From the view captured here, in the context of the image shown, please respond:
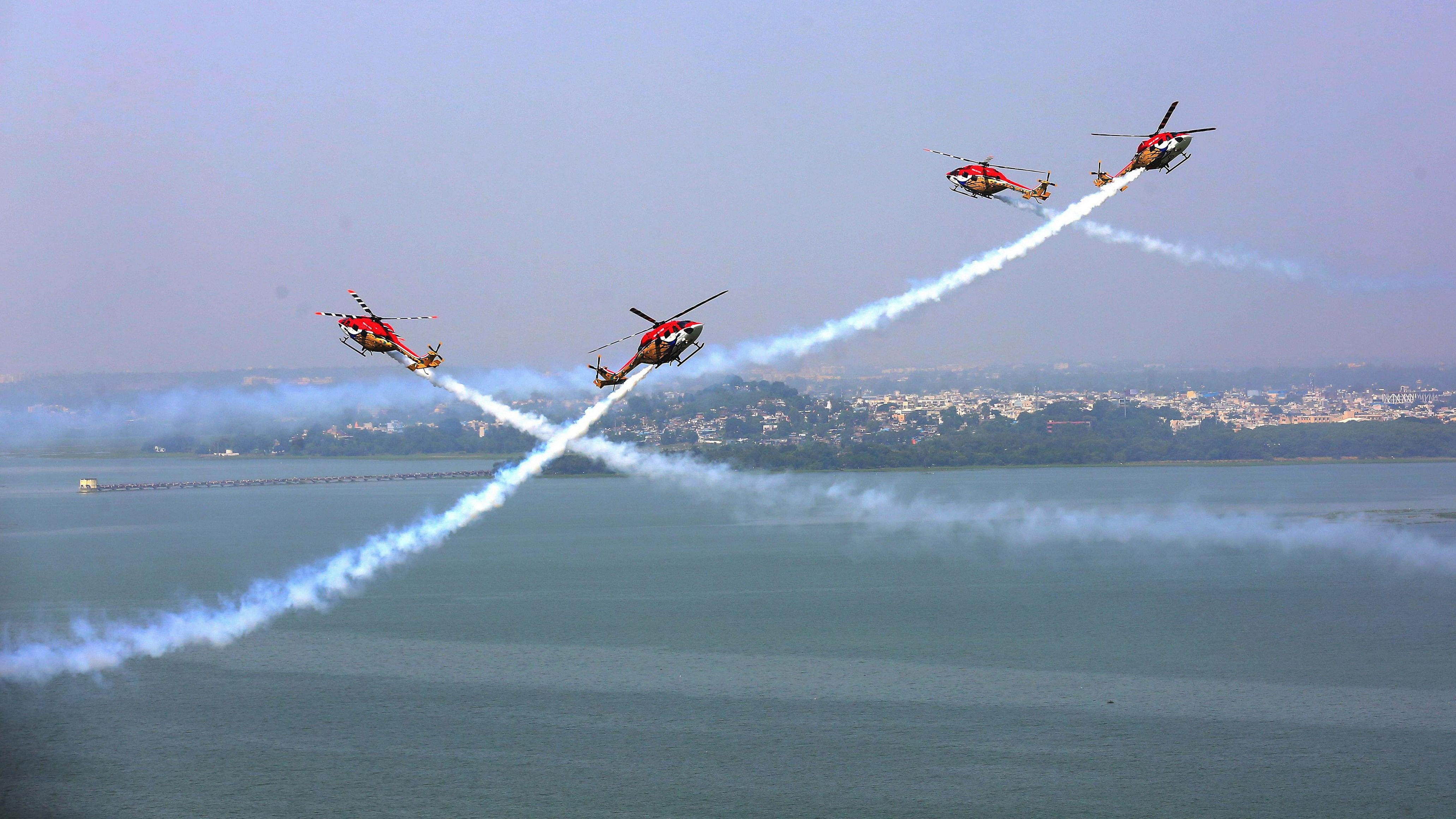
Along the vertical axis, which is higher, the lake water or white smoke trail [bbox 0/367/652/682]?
white smoke trail [bbox 0/367/652/682]

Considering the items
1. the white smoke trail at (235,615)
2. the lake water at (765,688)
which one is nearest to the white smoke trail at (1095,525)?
the lake water at (765,688)

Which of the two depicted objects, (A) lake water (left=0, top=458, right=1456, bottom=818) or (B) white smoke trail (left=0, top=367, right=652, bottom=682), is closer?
(A) lake water (left=0, top=458, right=1456, bottom=818)

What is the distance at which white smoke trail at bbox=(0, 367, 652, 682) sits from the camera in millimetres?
50125

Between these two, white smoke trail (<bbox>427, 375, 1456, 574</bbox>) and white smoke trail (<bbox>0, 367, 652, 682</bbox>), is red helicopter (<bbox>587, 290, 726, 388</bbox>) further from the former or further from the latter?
white smoke trail (<bbox>427, 375, 1456, 574</bbox>)

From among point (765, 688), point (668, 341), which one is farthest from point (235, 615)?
point (668, 341)

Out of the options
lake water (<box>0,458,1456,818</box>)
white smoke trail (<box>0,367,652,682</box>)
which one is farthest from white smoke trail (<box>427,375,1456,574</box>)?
white smoke trail (<box>0,367,652,682</box>)

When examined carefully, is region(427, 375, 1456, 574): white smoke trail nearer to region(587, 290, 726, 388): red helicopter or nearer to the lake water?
the lake water

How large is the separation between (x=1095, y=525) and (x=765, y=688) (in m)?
76.0

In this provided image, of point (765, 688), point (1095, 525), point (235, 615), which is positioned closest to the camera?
point (765, 688)

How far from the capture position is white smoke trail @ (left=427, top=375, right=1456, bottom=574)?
107625mm

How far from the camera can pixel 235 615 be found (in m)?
86.1

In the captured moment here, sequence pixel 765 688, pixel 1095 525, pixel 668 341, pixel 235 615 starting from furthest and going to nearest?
pixel 1095 525 → pixel 235 615 → pixel 765 688 → pixel 668 341

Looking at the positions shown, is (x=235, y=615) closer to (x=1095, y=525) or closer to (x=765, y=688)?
(x=765, y=688)

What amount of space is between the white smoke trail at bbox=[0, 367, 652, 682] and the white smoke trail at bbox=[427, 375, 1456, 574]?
22534 mm
